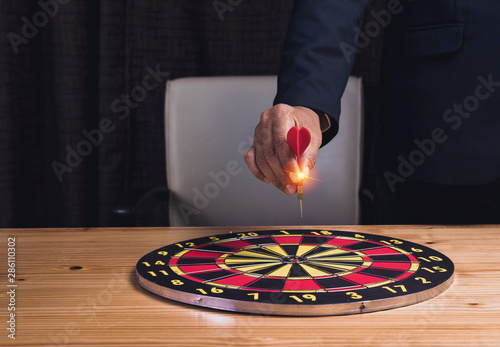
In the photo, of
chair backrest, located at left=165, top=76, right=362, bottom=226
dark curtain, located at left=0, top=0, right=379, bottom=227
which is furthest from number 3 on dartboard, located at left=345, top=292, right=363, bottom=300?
dark curtain, located at left=0, top=0, right=379, bottom=227

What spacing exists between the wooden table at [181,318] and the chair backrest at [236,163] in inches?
28.3

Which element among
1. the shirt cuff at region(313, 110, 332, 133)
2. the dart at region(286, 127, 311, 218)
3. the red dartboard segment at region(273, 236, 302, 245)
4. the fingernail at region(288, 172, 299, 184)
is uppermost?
the shirt cuff at region(313, 110, 332, 133)

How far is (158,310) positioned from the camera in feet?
1.86

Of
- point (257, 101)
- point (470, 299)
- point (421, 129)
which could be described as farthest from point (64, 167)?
point (470, 299)

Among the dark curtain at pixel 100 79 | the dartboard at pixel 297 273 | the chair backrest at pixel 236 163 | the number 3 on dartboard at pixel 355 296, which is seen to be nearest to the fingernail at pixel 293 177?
the dartboard at pixel 297 273

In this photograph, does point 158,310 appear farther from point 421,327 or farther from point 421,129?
point 421,129

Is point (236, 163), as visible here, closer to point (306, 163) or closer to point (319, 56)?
point (319, 56)

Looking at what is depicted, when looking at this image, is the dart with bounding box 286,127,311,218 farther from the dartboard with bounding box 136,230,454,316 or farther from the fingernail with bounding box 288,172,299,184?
the dartboard with bounding box 136,230,454,316

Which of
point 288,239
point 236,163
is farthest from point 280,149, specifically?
point 236,163

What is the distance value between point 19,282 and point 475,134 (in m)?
0.97

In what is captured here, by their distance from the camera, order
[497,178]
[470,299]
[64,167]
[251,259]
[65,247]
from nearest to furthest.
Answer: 1. [470,299]
2. [251,259]
3. [65,247]
4. [497,178]
5. [64,167]

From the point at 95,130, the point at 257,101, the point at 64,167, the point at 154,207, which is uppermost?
the point at 257,101

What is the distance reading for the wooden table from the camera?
49cm

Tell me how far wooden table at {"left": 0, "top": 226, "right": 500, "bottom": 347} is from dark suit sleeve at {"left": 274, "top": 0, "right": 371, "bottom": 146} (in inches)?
14.2
